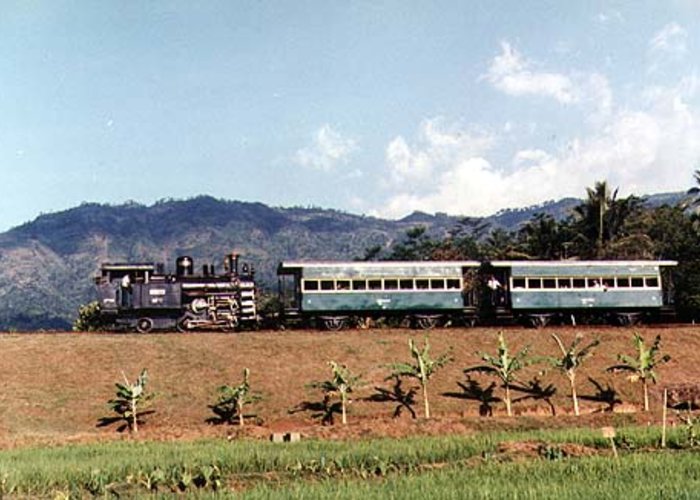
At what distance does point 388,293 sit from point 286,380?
28.8ft

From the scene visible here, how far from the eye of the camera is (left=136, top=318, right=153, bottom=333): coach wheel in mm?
34750

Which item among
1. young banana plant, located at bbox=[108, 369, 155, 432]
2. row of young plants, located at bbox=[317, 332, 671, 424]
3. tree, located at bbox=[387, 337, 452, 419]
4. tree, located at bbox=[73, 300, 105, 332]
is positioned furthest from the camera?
tree, located at bbox=[73, 300, 105, 332]

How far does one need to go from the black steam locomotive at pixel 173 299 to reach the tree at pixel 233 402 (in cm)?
1043

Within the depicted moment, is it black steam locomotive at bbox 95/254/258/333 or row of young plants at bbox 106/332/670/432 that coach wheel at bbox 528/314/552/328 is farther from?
black steam locomotive at bbox 95/254/258/333

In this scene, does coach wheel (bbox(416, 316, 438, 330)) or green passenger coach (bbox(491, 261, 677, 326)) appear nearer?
coach wheel (bbox(416, 316, 438, 330))

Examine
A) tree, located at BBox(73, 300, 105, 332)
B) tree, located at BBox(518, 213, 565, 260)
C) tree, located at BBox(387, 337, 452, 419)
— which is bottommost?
tree, located at BBox(387, 337, 452, 419)

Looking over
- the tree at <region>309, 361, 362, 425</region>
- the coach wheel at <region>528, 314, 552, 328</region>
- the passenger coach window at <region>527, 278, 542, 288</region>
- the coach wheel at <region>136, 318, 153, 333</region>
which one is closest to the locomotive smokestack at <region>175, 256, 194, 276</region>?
the coach wheel at <region>136, 318, 153, 333</region>

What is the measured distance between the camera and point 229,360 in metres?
28.9

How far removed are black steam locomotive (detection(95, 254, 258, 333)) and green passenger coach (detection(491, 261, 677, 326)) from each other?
40.8ft

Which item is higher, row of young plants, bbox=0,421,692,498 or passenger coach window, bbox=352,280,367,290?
passenger coach window, bbox=352,280,367,290

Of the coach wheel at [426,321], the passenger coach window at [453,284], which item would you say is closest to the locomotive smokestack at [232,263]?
the coach wheel at [426,321]

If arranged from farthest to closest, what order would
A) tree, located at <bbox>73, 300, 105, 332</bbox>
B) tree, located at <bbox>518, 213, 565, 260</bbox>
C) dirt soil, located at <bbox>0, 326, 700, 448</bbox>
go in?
tree, located at <bbox>518, 213, 565, 260</bbox>
tree, located at <bbox>73, 300, 105, 332</bbox>
dirt soil, located at <bbox>0, 326, 700, 448</bbox>

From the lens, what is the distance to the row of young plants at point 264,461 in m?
14.5

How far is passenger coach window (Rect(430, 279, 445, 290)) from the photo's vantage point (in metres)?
35.0
